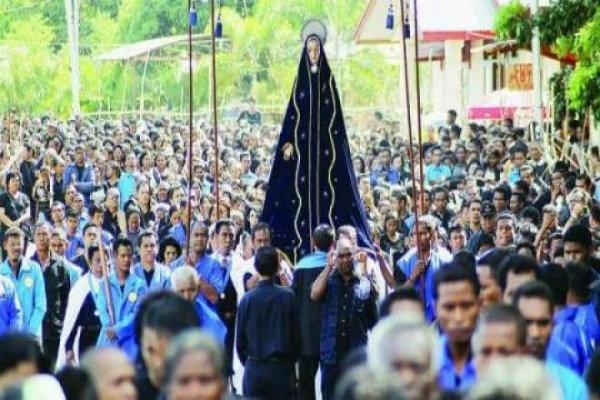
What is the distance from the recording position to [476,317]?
9961mm

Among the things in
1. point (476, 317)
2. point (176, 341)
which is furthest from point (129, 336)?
point (176, 341)

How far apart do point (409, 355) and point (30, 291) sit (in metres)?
10.3

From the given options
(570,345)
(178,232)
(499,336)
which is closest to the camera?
(499,336)

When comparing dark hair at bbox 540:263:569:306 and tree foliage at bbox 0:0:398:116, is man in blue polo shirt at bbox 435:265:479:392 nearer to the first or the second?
dark hair at bbox 540:263:569:306

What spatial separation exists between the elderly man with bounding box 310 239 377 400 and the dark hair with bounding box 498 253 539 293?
4.41m

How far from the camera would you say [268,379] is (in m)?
15.5

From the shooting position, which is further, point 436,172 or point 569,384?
point 436,172

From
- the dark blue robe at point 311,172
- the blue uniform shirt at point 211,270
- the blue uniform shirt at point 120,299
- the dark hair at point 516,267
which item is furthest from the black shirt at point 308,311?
the dark hair at point 516,267

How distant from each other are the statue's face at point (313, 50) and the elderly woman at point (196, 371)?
12474 millimetres

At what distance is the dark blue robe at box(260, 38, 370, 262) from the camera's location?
20172mm

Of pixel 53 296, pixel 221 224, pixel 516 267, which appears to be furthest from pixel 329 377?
pixel 516 267

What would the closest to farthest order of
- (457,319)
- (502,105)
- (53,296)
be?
(457,319) < (53,296) < (502,105)

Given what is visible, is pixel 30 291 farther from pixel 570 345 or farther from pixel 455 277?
pixel 455 277

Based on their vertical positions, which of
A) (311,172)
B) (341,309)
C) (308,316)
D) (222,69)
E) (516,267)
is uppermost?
(222,69)
